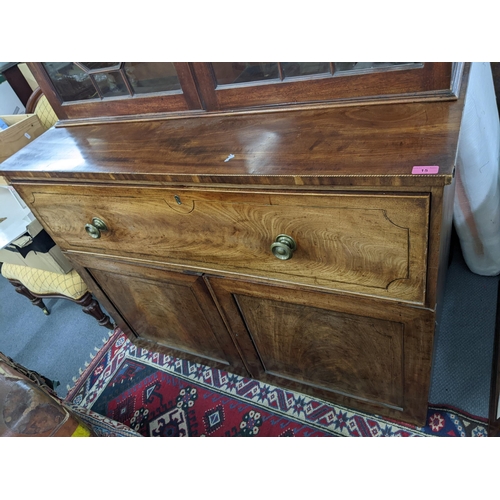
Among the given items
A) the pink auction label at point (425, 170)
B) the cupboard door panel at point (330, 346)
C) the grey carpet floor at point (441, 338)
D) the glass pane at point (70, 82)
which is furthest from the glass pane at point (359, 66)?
the grey carpet floor at point (441, 338)

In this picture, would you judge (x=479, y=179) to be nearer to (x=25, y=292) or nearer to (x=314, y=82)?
(x=314, y=82)

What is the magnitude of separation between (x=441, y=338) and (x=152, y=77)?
46.9 inches

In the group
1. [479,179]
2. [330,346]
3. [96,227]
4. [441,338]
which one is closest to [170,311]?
[96,227]

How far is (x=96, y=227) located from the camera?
0.98 meters

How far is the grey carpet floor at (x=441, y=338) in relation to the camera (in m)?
1.17

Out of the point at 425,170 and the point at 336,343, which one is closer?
the point at 425,170

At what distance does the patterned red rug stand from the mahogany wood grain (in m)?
0.08

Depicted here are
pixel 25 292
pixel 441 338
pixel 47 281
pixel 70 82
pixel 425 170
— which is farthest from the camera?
pixel 25 292

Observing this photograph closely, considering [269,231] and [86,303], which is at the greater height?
[269,231]

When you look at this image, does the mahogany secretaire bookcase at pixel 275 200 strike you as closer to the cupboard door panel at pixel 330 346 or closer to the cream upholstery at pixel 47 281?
the cupboard door panel at pixel 330 346

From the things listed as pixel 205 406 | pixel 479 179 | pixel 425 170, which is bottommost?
pixel 205 406

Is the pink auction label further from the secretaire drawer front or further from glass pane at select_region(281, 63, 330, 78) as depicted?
glass pane at select_region(281, 63, 330, 78)

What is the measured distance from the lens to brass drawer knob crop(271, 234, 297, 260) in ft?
2.42

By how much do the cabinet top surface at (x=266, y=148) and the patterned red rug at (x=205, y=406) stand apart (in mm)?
868
